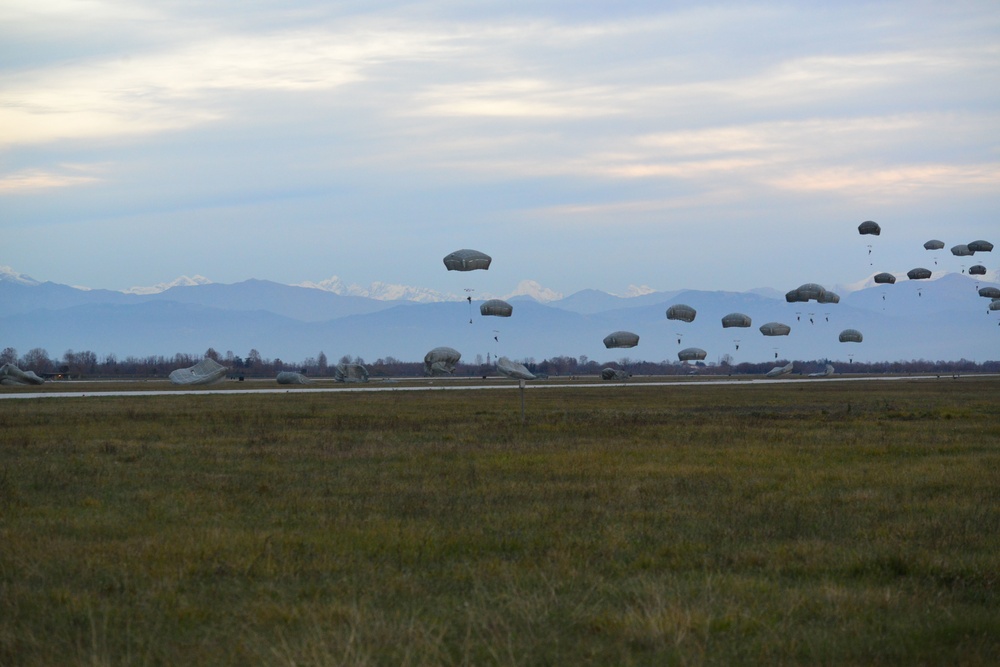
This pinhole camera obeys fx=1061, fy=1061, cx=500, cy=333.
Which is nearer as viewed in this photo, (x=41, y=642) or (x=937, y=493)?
(x=41, y=642)

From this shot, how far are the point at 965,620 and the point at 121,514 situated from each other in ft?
39.4

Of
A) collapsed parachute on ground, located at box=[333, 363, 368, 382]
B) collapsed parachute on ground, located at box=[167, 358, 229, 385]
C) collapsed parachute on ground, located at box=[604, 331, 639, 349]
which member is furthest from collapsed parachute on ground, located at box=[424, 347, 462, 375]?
collapsed parachute on ground, located at box=[167, 358, 229, 385]

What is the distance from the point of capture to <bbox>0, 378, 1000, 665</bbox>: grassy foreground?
9.24 m

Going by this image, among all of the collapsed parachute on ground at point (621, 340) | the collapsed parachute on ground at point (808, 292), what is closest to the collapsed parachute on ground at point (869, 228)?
the collapsed parachute on ground at point (808, 292)

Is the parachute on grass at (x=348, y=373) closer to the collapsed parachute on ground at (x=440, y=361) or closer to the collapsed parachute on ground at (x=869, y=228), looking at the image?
the collapsed parachute on ground at (x=440, y=361)

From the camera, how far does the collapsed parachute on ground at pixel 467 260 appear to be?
78.2 meters

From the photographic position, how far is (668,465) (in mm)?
23812

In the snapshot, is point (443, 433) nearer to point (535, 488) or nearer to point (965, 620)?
point (535, 488)

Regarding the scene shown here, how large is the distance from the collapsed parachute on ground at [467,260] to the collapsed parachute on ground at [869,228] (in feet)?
112

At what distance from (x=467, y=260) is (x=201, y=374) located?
46607 millimetres

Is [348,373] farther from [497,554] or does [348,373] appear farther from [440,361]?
[497,554]

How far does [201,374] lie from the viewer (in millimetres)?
113062

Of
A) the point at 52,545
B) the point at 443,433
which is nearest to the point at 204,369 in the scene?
the point at 443,433

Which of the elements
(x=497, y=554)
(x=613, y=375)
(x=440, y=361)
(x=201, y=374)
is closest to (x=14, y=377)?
(x=201, y=374)
